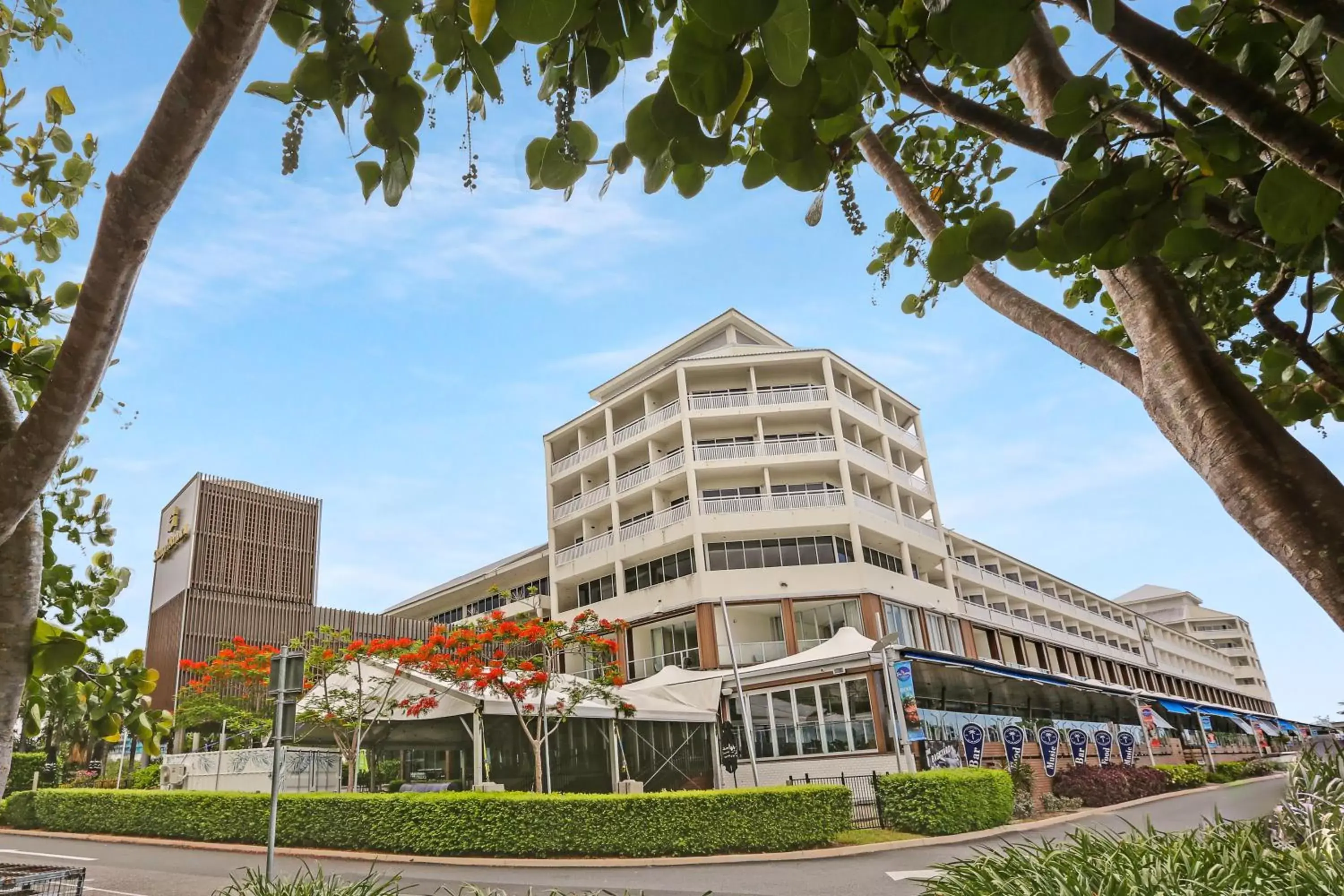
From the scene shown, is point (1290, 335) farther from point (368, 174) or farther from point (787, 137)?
point (368, 174)

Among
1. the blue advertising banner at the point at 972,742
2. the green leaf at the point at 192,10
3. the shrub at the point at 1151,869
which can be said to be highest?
the green leaf at the point at 192,10

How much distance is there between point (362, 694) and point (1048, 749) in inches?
691

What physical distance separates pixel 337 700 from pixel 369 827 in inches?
169

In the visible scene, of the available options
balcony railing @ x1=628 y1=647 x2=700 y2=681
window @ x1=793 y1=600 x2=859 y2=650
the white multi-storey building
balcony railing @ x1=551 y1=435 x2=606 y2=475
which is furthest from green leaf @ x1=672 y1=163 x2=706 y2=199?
balcony railing @ x1=551 y1=435 x2=606 y2=475

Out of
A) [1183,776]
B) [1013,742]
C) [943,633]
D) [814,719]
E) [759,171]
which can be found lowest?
[1183,776]

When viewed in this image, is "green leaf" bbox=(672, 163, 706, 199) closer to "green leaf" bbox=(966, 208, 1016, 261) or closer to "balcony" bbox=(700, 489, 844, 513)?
"green leaf" bbox=(966, 208, 1016, 261)

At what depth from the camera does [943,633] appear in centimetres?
3306

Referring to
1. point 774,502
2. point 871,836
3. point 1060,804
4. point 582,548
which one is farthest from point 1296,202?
point 582,548

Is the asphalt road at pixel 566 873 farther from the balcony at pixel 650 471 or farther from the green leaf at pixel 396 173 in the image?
the balcony at pixel 650 471

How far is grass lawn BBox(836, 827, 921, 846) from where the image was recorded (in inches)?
577

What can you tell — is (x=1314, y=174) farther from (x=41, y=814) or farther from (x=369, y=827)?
(x=41, y=814)

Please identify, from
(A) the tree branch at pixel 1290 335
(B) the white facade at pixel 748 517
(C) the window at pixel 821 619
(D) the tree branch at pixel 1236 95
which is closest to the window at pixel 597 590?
(B) the white facade at pixel 748 517

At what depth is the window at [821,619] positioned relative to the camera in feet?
94.3

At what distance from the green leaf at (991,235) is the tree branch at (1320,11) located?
1.60ft
